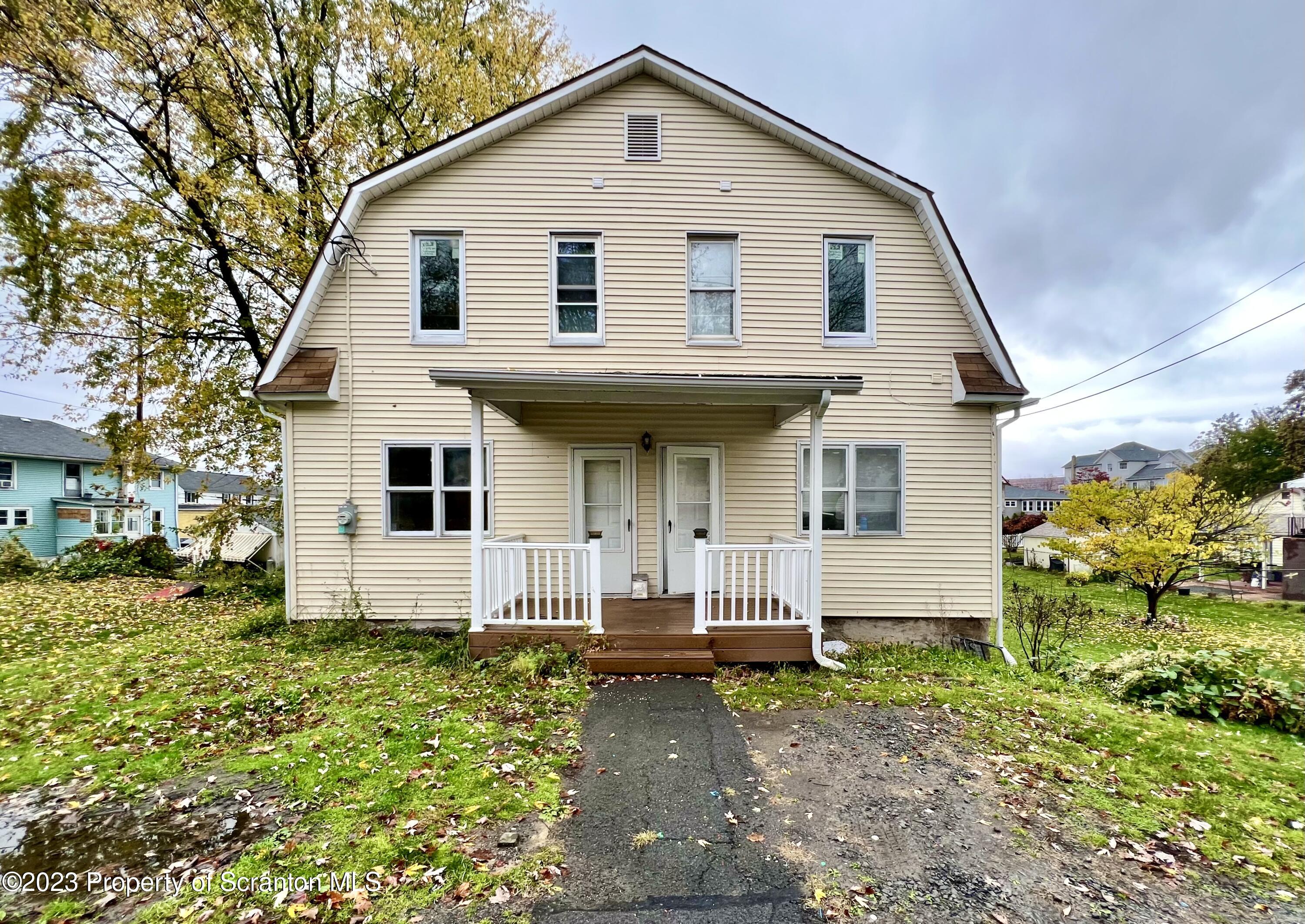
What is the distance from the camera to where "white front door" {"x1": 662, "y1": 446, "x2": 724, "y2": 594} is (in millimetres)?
7398

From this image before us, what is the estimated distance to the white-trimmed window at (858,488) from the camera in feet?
24.3

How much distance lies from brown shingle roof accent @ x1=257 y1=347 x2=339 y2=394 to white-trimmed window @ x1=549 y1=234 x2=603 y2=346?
3.30 meters

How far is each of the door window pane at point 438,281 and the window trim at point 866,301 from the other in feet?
18.4

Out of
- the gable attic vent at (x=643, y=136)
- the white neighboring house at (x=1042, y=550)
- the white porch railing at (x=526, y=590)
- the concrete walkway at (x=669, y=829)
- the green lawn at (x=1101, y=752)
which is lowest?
the white neighboring house at (x=1042, y=550)

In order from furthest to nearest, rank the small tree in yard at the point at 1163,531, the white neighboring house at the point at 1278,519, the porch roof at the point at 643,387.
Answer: the white neighboring house at the point at 1278,519, the small tree in yard at the point at 1163,531, the porch roof at the point at 643,387

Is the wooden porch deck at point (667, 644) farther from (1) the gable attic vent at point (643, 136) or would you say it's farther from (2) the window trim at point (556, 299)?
(1) the gable attic vent at point (643, 136)

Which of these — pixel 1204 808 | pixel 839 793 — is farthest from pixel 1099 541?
pixel 839 793

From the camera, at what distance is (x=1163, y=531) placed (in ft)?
44.9

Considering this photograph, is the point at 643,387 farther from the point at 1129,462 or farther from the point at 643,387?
the point at 1129,462

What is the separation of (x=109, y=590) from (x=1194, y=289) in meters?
41.1

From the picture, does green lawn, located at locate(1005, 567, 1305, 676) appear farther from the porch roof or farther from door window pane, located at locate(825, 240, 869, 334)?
door window pane, located at locate(825, 240, 869, 334)

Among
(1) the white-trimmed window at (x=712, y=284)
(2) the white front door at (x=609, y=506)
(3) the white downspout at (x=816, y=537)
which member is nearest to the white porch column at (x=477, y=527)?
(2) the white front door at (x=609, y=506)

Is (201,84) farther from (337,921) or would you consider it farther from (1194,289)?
(1194,289)

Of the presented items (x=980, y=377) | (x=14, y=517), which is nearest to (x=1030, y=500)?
(x=980, y=377)
